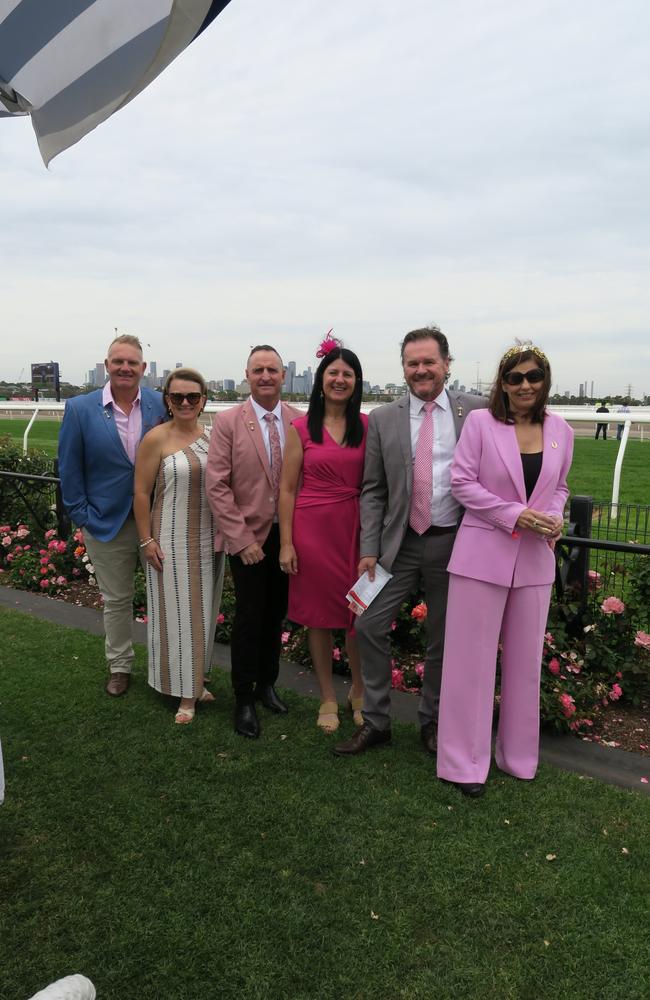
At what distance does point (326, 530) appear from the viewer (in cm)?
344

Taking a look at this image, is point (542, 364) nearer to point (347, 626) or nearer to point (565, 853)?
point (347, 626)

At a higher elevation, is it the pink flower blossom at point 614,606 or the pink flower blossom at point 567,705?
the pink flower blossom at point 614,606

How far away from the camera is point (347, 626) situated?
140 inches

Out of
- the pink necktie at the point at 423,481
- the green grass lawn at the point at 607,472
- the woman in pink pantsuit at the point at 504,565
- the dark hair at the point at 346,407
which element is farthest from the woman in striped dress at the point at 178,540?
the green grass lawn at the point at 607,472

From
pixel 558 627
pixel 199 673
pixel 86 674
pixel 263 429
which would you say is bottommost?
pixel 86 674

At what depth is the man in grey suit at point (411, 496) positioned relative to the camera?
3.18 metres

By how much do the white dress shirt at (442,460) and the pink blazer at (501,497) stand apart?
142 millimetres

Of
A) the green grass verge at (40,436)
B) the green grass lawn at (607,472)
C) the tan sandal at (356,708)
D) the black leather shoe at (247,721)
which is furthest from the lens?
the green grass verge at (40,436)

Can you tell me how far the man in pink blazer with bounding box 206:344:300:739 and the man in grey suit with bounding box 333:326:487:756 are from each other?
557mm

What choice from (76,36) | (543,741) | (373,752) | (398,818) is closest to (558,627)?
(543,741)

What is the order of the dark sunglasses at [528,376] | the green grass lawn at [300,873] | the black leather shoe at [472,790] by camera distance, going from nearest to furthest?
the green grass lawn at [300,873] < the dark sunglasses at [528,376] < the black leather shoe at [472,790]

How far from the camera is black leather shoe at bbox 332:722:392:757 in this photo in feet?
11.1

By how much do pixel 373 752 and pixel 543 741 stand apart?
0.93m

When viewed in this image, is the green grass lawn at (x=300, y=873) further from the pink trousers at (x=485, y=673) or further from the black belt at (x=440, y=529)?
the black belt at (x=440, y=529)
